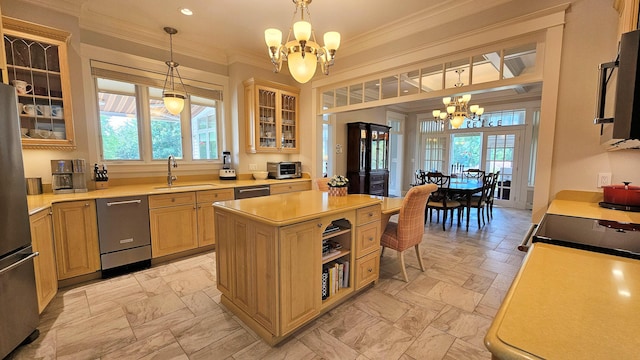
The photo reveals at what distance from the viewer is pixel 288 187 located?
441 centimetres

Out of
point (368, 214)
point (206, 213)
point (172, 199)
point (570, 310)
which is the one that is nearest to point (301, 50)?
point (368, 214)

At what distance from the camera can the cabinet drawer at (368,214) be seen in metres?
2.33

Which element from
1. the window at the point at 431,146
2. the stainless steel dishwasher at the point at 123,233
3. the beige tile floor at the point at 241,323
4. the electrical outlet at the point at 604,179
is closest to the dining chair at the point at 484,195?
the beige tile floor at the point at 241,323

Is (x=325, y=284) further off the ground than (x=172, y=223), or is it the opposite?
(x=172, y=223)

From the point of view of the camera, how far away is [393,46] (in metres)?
3.54

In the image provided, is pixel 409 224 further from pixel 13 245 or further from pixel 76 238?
pixel 76 238

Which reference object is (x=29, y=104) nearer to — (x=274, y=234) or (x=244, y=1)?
(x=244, y=1)

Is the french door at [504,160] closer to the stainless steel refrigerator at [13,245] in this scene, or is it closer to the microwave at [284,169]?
the microwave at [284,169]

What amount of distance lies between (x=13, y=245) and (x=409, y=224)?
311 centimetres

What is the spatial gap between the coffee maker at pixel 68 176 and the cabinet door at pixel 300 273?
8.77 feet

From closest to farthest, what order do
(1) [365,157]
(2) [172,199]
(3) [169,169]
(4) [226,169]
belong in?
(2) [172,199]
(3) [169,169]
(4) [226,169]
(1) [365,157]

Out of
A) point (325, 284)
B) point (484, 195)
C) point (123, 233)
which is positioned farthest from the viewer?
point (484, 195)

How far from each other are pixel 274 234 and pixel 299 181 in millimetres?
2894

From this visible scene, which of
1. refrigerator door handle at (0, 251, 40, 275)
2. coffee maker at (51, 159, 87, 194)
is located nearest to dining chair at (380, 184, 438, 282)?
refrigerator door handle at (0, 251, 40, 275)
